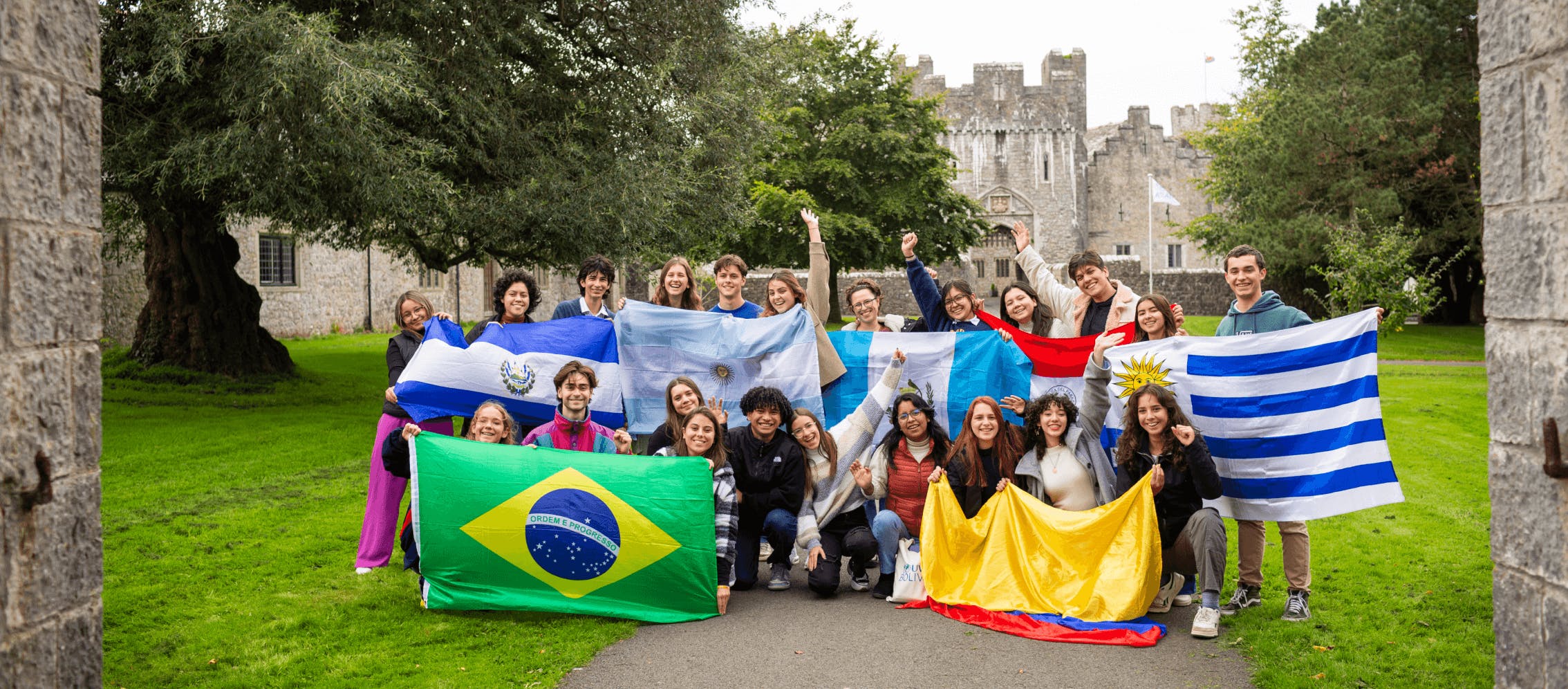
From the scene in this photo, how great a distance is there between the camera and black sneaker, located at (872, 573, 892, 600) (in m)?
7.73

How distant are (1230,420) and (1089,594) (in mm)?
1600

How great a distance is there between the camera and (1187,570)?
23.5 feet

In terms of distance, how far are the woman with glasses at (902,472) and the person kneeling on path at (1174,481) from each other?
128cm

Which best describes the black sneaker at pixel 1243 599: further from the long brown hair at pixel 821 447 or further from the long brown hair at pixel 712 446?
the long brown hair at pixel 712 446

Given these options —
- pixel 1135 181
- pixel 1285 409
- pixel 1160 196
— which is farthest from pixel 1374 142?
pixel 1135 181

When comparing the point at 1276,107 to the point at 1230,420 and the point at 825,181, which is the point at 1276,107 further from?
the point at 1230,420

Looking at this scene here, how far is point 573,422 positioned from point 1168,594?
4026 millimetres

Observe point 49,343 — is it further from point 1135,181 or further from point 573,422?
point 1135,181

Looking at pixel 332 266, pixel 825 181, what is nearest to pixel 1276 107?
pixel 825 181

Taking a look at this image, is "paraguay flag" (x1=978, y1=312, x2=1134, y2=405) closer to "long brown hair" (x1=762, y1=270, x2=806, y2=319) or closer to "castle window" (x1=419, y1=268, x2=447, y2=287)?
"long brown hair" (x1=762, y1=270, x2=806, y2=319)

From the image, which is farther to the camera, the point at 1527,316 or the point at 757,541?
the point at 757,541

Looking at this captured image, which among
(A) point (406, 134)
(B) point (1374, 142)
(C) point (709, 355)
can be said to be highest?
(B) point (1374, 142)

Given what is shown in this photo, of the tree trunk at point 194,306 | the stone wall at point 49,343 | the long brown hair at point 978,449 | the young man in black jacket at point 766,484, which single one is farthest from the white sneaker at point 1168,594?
the tree trunk at point 194,306

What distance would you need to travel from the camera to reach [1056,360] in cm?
866
